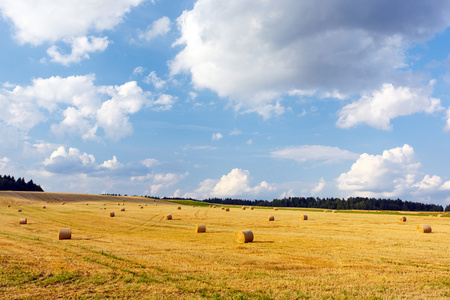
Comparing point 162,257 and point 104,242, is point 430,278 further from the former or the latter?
point 104,242

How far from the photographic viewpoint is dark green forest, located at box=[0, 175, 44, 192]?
477ft

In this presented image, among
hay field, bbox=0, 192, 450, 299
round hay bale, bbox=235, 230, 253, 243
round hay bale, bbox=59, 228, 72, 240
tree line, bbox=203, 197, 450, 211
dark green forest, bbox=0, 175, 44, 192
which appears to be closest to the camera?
hay field, bbox=0, 192, 450, 299

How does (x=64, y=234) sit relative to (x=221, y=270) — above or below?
below

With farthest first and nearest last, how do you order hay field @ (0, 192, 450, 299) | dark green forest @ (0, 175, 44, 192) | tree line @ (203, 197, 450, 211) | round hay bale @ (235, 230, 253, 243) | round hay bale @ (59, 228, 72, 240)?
1. tree line @ (203, 197, 450, 211)
2. dark green forest @ (0, 175, 44, 192)
3. round hay bale @ (59, 228, 72, 240)
4. round hay bale @ (235, 230, 253, 243)
5. hay field @ (0, 192, 450, 299)

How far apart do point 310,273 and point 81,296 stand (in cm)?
856

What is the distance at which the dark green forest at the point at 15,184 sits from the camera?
14550 cm

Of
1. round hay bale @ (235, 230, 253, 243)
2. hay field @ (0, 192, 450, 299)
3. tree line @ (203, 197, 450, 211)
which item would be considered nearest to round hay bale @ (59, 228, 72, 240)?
hay field @ (0, 192, 450, 299)

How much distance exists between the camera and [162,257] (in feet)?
52.3

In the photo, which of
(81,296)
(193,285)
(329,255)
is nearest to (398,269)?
(329,255)

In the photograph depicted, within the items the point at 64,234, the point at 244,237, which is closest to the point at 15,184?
the point at 64,234

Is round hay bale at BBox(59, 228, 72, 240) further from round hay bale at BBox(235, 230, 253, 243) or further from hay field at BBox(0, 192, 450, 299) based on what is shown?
round hay bale at BBox(235, 230, 253, 243)

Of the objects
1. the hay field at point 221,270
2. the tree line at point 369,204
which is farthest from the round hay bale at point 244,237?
the tree line at point 369,204

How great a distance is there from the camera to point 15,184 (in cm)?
15162

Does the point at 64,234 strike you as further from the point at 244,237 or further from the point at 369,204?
the point at 369,204
